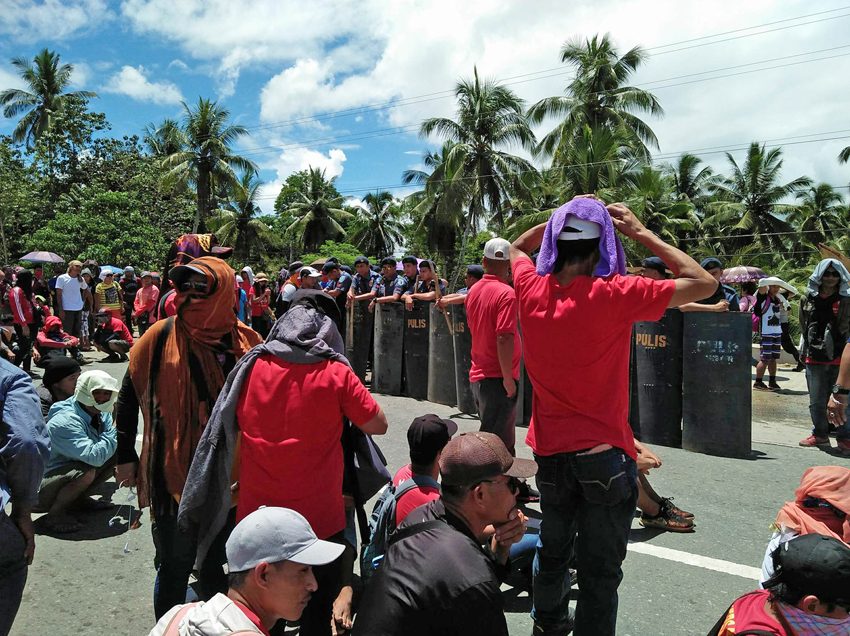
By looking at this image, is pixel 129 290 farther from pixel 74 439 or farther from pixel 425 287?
pixel 74 439

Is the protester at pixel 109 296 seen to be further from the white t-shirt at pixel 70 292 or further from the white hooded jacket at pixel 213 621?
the white hooded jacket at pixel 213 621

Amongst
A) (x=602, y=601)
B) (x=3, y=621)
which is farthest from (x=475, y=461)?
(x=3, y=621)

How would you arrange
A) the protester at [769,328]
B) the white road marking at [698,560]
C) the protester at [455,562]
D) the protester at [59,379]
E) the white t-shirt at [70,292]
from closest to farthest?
the protester at [455,562], the white road marking at [698,560], the protester at [59,379], the protester at [769,328], the white t-shirt at [70,292]

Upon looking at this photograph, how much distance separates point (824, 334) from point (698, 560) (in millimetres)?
4006

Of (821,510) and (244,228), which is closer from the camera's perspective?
(821,510)

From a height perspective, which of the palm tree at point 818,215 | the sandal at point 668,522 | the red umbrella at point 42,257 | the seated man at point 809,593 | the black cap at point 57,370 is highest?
the palm tree at point 818,215

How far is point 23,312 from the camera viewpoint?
36.4 feet

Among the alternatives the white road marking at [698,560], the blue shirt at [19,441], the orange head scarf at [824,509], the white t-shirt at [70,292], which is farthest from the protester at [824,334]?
the white t-shirt at [70,292]

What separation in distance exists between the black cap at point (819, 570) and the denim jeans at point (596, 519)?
633 mm

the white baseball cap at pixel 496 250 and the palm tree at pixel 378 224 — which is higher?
the palm tree at pixel 378 224

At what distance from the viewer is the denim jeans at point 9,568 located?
2.45m

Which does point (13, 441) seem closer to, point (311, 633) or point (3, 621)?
point (3, 621)

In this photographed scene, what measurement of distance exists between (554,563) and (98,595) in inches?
107

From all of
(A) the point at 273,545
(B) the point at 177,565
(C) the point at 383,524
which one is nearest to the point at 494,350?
(C) the point at 383,524
